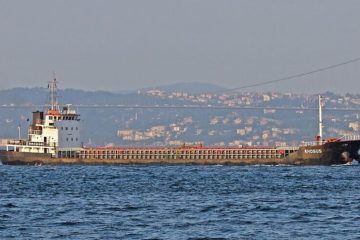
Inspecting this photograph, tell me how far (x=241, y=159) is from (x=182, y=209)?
5714cm

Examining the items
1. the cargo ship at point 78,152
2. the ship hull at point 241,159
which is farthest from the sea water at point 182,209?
the cargo ship at point 78,152

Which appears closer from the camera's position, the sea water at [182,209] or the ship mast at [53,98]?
the sea water at [182,209]

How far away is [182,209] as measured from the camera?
4603 centimetres

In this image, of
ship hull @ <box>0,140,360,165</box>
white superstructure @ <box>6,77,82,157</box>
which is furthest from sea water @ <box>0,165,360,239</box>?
white superstructure @ <box>6,77,82,157</box>

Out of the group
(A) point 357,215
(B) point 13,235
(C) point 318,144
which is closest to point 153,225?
(B) point 13,235

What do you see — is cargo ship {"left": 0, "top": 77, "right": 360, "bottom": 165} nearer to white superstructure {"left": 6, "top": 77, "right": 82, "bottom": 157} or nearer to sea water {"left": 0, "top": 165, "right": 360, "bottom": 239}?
white superstructure {"left": 6, "top": 77, "right": 82, "bottom": 157}

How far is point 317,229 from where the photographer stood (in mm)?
39344

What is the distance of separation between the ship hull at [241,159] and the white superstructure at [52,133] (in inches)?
42.5

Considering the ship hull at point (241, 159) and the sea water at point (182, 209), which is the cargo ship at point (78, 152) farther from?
the sea water at point (182, 209)

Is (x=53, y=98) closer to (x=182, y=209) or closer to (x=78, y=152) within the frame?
(x=78, y=152)

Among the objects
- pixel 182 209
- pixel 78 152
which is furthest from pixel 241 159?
pixel 182 209

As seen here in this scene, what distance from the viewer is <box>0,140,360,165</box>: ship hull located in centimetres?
9456

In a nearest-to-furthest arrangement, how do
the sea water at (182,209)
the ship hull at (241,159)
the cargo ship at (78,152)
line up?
the sea water at (182,209) < the ship hull at (241,159) < the cargo ship at (78,152)

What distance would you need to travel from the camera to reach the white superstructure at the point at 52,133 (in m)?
106
